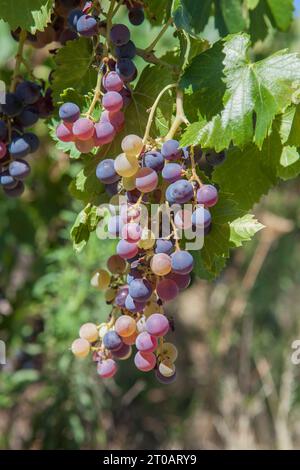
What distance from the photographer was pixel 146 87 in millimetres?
822

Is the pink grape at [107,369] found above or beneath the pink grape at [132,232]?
beneath

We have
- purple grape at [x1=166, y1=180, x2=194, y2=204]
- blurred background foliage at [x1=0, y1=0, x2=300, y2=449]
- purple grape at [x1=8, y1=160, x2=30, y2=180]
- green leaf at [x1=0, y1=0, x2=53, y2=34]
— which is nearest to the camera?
purple grape at [x1=166, y1=180, x2=194, y2=204]

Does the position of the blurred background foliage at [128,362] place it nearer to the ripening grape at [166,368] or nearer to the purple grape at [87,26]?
the purple grape at [87,26]

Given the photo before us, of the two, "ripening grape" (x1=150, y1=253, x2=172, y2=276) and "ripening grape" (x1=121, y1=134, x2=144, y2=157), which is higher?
"ripening grape" (x1=121, y1=134, x2=144, y2=157)

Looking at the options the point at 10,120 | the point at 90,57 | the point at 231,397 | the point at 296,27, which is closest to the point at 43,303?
the point at 231,397

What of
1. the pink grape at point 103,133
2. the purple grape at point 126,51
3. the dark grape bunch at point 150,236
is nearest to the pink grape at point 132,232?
the dark grape bunch at point 150,236

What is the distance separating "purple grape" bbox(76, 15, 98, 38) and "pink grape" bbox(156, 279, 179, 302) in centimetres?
30

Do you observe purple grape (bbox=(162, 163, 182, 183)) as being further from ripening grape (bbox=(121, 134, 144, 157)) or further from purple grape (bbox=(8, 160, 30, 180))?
purple grape (bbox=(8, 160, 30, 180))

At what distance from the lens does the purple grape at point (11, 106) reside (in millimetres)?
922

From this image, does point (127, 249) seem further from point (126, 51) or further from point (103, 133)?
point (126, 51)

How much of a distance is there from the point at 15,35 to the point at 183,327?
8.18 ft

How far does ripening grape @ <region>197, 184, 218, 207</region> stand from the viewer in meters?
0.72

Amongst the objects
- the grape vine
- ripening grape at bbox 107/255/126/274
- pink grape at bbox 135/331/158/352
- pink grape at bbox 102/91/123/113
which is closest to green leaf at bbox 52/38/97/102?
the grape vine

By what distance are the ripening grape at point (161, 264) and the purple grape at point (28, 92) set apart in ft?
1.11
